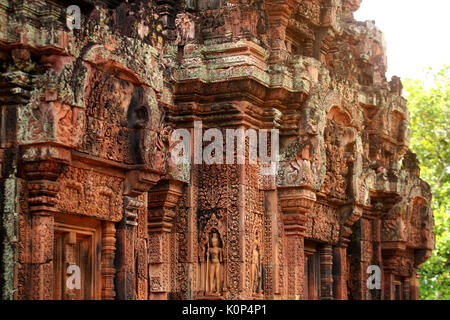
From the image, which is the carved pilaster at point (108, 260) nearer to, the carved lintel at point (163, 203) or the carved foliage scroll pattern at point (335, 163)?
the carved lintel at point (163, 203)

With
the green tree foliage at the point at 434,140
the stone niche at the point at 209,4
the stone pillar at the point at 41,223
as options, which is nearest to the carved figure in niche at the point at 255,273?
the stone niche at the point at 209,4

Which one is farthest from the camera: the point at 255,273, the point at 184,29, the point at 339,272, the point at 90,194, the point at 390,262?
the point at 390,262

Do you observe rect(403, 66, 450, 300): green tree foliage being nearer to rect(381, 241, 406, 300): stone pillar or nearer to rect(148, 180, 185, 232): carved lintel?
rect(381, 241, 406, 300): stone pillar

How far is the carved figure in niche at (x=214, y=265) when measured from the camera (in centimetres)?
1359

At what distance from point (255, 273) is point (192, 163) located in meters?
1.62

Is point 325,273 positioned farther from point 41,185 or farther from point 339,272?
point 41,185

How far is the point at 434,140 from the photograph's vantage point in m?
28.9

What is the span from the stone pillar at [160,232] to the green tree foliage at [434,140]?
560 inches

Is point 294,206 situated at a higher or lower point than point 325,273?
higher

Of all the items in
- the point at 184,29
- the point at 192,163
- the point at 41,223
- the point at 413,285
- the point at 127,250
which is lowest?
the point at 413,285

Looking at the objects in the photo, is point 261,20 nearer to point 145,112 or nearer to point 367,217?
point 145,112

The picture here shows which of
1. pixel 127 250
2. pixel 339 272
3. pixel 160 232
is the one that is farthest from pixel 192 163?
pixel 339 272

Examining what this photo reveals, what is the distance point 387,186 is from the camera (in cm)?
1852

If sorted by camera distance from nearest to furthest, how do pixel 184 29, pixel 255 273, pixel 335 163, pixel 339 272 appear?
1. pixel 255 273
2. pixel 184 29
3. pixel 335 163
4. pixel 339 272
